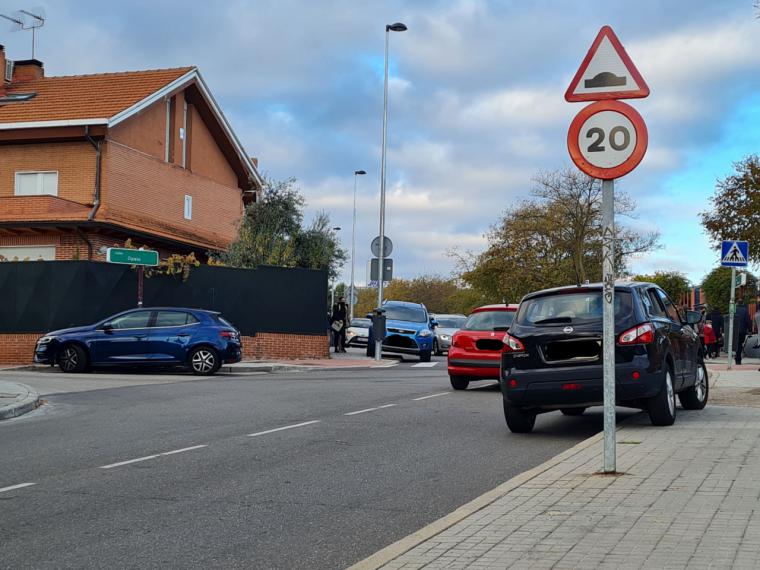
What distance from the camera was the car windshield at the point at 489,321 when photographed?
17906 mm

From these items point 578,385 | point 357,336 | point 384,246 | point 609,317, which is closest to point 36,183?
point 384,246

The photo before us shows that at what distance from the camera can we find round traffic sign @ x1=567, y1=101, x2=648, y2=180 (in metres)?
7.73

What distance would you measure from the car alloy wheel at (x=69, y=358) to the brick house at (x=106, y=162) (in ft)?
20.4

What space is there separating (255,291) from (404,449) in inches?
747

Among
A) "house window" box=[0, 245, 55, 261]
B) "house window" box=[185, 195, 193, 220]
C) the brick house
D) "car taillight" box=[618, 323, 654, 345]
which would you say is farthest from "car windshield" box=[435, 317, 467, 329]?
"car taillight" box=[618, 323, 654, 345]

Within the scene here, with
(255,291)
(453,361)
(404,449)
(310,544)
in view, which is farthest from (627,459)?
(255,291)

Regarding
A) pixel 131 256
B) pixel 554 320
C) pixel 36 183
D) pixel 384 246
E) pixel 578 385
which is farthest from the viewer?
pixel 36 183

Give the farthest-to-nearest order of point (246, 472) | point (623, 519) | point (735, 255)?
point (735, 255) → point (246, 472) → point (623, 519)

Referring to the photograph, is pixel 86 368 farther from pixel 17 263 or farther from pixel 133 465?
pixel 133 465

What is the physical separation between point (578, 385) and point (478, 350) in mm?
6655

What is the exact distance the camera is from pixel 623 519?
6.17 metres

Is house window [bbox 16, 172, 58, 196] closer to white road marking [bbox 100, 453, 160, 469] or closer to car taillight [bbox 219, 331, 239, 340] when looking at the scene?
car taillight [bbox 219, 331, 239, 340]

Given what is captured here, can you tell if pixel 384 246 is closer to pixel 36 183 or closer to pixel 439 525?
pixel 36 183

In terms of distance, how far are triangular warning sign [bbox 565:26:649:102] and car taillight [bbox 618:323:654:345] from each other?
12.4 ft
